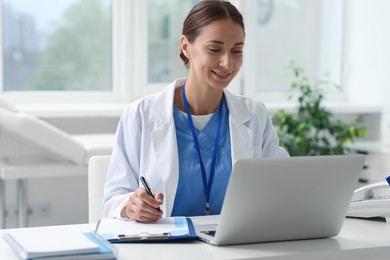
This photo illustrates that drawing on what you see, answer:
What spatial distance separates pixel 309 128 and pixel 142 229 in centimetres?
293

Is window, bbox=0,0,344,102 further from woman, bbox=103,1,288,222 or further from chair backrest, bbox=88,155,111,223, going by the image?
chair backrest, bbox=88,155,111,223

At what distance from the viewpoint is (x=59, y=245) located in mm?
1471

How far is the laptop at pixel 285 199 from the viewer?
60.1 inches

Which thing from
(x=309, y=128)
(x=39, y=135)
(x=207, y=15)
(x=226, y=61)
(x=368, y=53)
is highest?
(x=207, y=15)

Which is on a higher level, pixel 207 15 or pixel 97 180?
pixel 207 15

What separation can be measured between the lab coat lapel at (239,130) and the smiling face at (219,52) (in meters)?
0.10

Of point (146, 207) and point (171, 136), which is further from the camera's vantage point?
point (171, 136)

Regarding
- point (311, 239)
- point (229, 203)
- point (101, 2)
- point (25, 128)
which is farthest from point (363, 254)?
point (101, 2)

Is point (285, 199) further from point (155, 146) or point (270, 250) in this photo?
point (155, 146)

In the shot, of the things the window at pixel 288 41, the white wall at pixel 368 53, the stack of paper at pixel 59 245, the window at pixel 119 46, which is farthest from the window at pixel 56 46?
the stack of paper at pixel 59 245

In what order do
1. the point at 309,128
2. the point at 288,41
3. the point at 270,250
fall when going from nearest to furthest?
the point at 270,250 < the point at 309,128 < the point at 288,41

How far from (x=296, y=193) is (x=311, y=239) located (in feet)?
0.55

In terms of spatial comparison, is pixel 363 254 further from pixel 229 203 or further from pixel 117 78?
pixel 117 78

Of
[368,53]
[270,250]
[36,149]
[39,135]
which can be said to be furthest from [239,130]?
[368,53]
